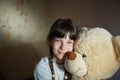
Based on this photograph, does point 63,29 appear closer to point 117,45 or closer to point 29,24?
point 117,45

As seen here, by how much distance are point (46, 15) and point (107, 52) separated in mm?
899

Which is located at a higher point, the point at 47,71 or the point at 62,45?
the point at 62,45

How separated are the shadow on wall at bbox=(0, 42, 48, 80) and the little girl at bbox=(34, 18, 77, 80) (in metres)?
0.52

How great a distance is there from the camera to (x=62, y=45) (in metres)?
0.94

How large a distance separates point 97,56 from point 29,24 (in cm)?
86

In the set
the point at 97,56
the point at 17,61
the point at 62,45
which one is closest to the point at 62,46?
the point at 62,45

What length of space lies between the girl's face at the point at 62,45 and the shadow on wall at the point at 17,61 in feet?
2.10

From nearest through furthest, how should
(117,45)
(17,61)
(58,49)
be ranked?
(117,45) → (58,49) → (17,61)

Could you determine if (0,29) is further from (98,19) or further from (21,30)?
(98,19)

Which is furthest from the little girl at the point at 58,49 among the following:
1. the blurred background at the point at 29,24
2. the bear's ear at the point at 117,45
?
the blurred background at the point at 29,24

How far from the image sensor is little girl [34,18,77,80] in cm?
94

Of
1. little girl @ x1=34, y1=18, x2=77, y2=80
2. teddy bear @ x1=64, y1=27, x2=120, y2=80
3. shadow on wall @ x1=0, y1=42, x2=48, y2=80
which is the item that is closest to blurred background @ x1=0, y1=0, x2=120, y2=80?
shadow on wall @ x1=0, y1=42, x2=48, y2=80

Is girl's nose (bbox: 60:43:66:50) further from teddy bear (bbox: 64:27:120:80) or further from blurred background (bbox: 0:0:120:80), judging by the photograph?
blurred background (bbox: 0:0:120:80)

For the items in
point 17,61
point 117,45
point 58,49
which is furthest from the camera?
point 17,61
